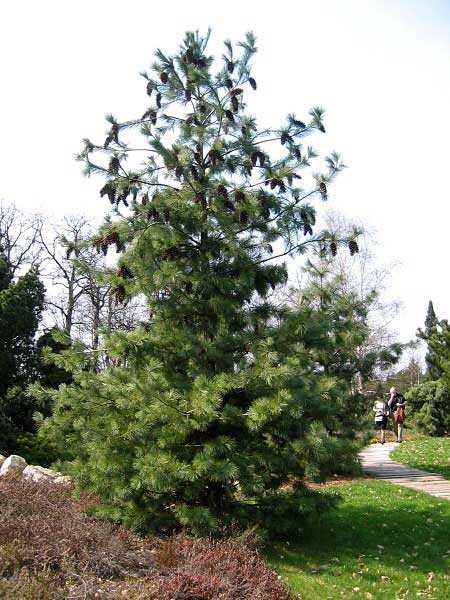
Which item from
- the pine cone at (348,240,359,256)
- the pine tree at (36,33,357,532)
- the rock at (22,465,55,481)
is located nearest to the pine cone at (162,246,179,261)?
the pine tree at (36,33,357,532)

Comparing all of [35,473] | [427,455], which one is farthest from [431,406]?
[35,473]

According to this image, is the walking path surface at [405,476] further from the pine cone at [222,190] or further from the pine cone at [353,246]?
the pine cone at [222,190]

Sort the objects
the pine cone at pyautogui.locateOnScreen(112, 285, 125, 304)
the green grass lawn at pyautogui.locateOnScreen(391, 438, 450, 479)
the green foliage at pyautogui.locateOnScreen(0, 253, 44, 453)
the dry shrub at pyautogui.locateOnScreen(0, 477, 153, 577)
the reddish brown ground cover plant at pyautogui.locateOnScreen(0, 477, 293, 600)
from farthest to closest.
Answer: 1. the green grass lawn at pyautogui.locateOnScreen(391, 438, 450, 479)
2. the green foliage at pyautogui.locateOnScreen(0, 253, 44, 453)
3. the pine cone at pyautogui.locateOnScreen(112, 285, 125, 304)
4. the dry shrub at pyautogui.locateOnScreen(0, 477, 153, 577)
5. the reddish brown ground cover plant at pyautogui.locateOnScreen(0, 477, 293, 600)

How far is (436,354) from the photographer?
53.3 ft

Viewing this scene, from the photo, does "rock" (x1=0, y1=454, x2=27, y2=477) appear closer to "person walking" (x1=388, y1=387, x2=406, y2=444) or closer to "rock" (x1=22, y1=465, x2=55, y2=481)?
"rock" (x1=22, y1=465, x2=55, y2=481)

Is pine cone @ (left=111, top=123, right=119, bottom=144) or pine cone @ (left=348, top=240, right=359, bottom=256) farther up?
pine cone @ (left=111, top=123, right=119, bottom=144)

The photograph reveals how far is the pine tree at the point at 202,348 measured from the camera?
521 centimetres

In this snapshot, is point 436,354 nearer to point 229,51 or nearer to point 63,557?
point 229,51

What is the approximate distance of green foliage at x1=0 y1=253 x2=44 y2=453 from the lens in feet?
36.0

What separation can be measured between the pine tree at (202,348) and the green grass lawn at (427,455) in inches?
279

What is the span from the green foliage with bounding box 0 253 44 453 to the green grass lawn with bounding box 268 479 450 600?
659cm

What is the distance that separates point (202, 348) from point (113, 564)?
216cm

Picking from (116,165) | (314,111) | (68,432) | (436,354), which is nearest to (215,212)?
(116,165)

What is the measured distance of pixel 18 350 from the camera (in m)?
11.8
